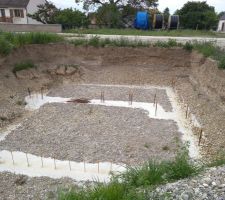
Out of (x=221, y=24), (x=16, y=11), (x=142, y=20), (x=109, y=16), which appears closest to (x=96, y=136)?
(x=142, y=20)

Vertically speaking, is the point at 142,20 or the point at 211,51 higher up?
the point at 142,20

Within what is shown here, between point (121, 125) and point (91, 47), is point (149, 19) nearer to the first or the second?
point (91, 47)

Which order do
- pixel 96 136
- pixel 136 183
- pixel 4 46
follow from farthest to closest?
pixel 4 46 → pixel 96 136 → pixel 136 183

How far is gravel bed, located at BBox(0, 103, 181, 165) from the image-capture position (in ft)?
29.4

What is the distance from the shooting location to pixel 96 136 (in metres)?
10.2

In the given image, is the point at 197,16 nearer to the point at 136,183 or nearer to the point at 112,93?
the point at 112,93

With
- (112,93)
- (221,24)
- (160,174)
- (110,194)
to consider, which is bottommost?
(112,93)

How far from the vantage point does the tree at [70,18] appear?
1081 inches

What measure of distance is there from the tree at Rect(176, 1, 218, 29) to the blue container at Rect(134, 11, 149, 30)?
1071cm

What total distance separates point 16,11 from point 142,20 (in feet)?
53.7

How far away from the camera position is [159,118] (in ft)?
38.9

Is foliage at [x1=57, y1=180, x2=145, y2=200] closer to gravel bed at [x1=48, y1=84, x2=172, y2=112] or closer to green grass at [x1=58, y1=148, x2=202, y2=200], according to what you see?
green grass at [x1=58, y1=148, x2=202, y2=200]

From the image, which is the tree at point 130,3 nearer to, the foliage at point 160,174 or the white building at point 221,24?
the white building at point 221,24

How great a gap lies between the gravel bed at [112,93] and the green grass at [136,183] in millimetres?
8087
